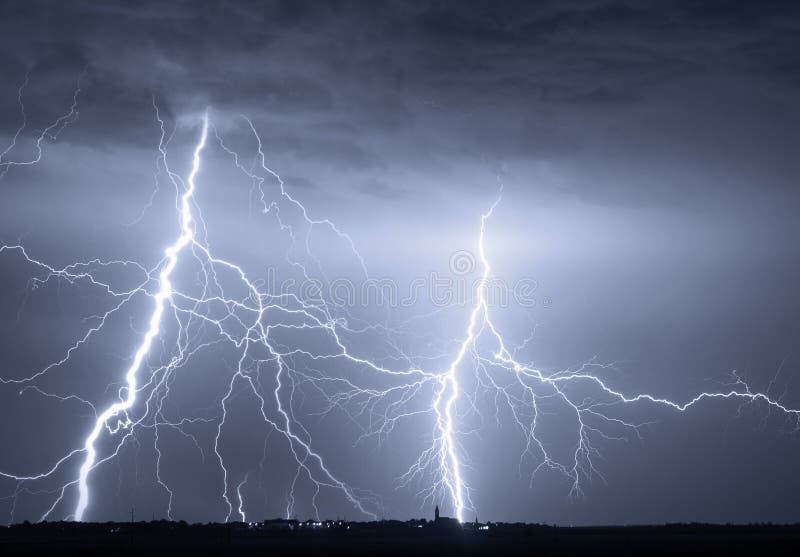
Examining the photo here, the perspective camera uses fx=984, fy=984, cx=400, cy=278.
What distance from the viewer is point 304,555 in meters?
25.7

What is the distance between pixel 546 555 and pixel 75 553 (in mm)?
12832

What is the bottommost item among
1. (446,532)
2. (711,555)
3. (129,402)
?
(711,555)

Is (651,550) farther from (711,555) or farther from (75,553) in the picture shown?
(75,553)

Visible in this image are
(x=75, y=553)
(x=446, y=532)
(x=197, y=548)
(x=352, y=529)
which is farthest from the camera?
(x=352, y=529)

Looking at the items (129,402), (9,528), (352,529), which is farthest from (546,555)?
(9,528)

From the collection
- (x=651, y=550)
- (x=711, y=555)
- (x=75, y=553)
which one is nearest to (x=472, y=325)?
(x=651, y=550)

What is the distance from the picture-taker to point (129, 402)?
121ft

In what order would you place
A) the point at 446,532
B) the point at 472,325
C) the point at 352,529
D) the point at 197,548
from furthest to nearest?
the point at 352,529
the point at 446,532
the point at 472,325
the point at 197,548

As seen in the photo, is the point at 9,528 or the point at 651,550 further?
the point at 9,528

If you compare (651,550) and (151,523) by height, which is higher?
(151,523)

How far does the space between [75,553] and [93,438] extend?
9806 mm

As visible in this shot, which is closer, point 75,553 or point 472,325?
point 75,553

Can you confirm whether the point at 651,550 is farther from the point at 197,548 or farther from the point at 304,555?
the point at 197,548

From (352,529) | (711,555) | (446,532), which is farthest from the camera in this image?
(352,529)
